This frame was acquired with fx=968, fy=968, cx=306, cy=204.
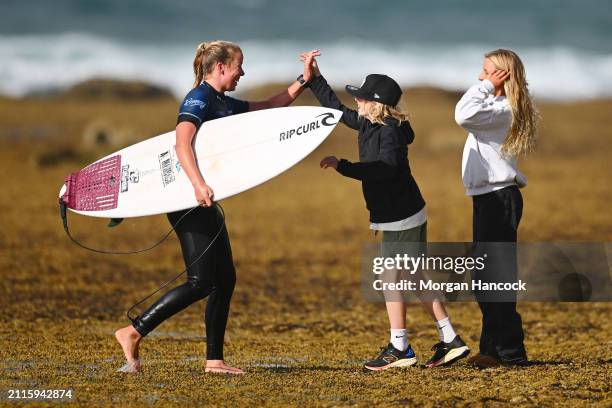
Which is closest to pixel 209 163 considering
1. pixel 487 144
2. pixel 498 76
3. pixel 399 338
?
pixel 399 338

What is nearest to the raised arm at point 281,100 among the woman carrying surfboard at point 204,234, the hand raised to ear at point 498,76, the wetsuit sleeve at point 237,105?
the wetsuit sleeve at point 237,105

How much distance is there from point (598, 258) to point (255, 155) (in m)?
7.70

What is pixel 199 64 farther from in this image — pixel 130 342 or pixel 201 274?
pixel 130 342

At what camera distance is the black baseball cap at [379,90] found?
5.76 m

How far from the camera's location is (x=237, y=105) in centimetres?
605

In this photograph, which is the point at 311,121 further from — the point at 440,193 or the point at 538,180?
the point at 538,180

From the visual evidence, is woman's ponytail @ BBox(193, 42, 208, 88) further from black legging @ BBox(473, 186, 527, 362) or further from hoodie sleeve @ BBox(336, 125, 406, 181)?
black legging @ BBox(473, 186, 527, 362)

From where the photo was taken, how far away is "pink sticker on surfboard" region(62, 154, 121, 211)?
6.29 meters

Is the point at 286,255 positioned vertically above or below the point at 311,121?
below

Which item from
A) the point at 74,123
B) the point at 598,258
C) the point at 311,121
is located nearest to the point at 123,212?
the point at 311,121

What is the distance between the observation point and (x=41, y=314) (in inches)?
344

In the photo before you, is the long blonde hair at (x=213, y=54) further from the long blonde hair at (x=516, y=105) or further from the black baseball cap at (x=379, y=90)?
the long blonde hair at (x=516, y=105)

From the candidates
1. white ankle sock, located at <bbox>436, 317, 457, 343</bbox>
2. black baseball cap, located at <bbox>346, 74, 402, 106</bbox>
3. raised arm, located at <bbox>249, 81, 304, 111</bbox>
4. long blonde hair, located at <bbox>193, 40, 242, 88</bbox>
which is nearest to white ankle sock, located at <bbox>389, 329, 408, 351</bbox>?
white ankle sock, located at <bbox>436, 317, 457, 343</bbox>

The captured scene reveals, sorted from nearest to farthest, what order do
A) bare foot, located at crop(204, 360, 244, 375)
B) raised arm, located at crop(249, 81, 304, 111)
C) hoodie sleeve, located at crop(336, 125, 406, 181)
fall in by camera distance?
hoodie sleeve, located at crop(336, 125, 406, 181) → bare foot, located at crop(204, 360, 244, 375) → raised arm, located at crop(249, 81, 304, 111)
